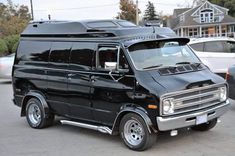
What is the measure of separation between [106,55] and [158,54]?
96cm

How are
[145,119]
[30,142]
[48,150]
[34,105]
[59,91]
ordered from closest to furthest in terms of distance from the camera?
[145,119] → [48,150] → [30,142] → [59,91] → [34,105]

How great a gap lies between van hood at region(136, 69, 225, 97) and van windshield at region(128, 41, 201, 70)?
299mm

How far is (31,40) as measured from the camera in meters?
10.1

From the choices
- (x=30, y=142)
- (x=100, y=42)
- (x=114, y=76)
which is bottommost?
(x=30, y=142)

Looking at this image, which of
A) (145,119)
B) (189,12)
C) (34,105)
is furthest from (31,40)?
(189,12)

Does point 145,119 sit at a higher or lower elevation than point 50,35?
lower

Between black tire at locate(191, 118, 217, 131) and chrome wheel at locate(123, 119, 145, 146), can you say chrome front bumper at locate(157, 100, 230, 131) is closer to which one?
chrome wheel at locate(123, 119, 145, 146)

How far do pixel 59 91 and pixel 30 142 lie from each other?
4.03 ft

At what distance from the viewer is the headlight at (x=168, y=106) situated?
23.5 ft

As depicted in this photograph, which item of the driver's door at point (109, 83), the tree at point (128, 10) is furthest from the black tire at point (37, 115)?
the tree at point (128, 10)

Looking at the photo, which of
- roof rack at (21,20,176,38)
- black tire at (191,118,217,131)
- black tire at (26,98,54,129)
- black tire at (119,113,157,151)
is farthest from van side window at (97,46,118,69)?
black tire at (191,118,217,131)

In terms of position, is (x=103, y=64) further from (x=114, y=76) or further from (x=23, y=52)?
(x=23, y=52)

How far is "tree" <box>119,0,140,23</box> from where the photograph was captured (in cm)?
8525

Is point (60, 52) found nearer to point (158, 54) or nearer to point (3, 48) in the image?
point (158, 54)
